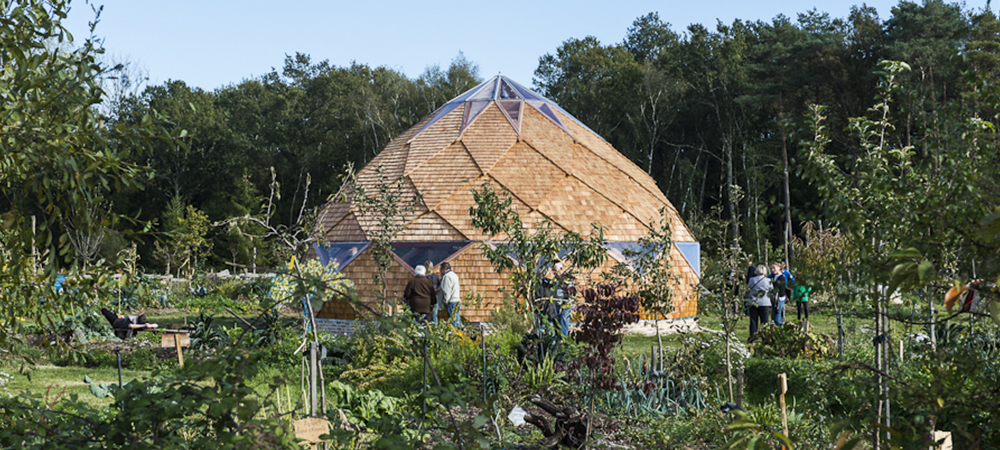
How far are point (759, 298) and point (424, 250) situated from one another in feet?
20.8

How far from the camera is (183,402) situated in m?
2.66

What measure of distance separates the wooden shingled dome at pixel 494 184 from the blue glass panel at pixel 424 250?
2 cm

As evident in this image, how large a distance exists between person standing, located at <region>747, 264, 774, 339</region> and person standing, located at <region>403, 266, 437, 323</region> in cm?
512

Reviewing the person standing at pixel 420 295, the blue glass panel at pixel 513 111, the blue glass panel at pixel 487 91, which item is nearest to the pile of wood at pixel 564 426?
the person standing at pixel 420 295

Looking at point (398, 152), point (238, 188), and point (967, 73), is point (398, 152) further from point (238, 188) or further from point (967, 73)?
point (238, 188)

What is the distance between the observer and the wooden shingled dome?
1471 centimetres

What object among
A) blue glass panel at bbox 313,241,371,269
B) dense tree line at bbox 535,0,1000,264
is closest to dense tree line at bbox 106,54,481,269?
dense tree line at bbox 535,0,1000,264

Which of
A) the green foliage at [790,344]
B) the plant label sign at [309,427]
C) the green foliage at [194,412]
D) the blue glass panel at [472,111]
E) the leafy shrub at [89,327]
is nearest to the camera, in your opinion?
the green foliage at [194,412]

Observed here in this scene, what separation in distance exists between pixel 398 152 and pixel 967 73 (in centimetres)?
1493

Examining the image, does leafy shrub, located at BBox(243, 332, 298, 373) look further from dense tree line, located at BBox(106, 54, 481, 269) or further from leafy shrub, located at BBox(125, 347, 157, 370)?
dense tree line, located at BBox(106, 54, 481, 269)

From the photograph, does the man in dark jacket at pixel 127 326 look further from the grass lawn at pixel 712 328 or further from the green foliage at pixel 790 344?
the green foliage at pixel 790 344

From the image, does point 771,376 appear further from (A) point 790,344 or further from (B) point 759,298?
(B) point 759,298

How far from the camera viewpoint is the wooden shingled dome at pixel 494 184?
1471cm

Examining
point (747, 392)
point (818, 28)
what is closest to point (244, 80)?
point (818, 28)
